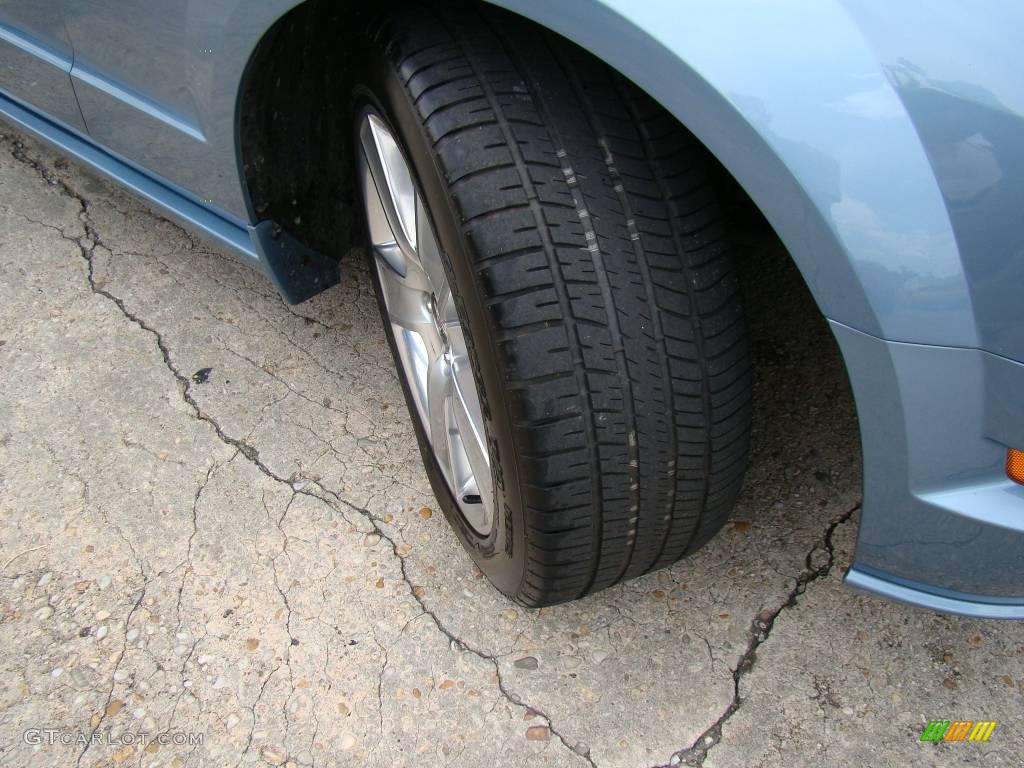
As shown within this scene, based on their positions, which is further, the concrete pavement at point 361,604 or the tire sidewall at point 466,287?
the concrete pavement at point 361,604

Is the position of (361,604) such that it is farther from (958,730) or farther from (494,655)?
(958,730)

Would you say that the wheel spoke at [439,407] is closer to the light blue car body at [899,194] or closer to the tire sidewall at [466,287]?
the tire sidewall at [466,287]

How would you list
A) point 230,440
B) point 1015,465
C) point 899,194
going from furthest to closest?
point 230,440 → point 1015,465 → point 899,194

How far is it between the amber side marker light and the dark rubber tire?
0.38 metres

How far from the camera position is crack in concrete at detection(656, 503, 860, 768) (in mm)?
1495

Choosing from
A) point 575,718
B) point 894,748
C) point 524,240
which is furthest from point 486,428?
point 894,748

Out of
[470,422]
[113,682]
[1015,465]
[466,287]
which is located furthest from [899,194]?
[113,682]

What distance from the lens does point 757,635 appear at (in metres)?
1.63

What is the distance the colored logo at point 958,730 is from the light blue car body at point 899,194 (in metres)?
0.43

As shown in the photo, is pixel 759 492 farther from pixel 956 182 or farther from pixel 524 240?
pixel 956 182

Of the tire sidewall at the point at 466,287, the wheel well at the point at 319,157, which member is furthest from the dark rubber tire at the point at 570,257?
the wheel well at the point at 319,157

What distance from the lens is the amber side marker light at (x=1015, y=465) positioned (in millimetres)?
1003

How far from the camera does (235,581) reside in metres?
1.78

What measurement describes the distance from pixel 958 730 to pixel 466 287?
3.47ft
